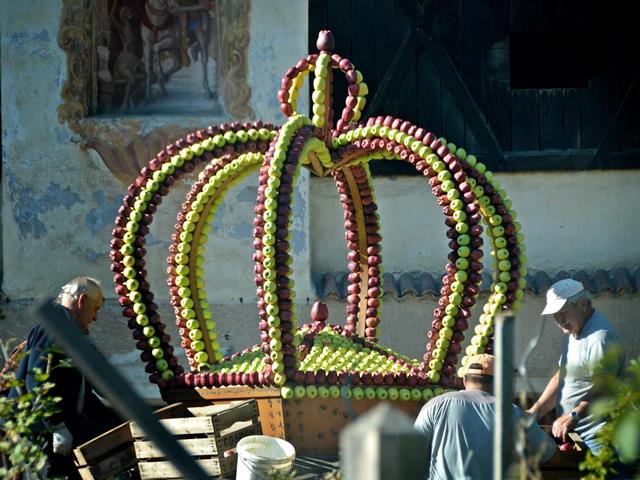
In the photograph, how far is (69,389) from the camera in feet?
22.1

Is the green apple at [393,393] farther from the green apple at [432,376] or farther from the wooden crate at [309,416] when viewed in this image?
the green apple at [432,376]

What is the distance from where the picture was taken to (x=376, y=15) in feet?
31.6

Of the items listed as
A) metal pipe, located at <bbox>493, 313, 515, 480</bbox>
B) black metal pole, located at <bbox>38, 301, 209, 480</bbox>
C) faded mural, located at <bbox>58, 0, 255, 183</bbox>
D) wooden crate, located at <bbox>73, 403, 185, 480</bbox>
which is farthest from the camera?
faded mural, located at <bbox>58, 0, 255, 183</bbox>

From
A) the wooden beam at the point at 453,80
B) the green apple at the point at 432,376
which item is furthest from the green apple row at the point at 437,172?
the wooden beam at the point at 453,80

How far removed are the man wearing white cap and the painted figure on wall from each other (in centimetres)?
345

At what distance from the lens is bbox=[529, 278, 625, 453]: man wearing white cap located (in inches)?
265

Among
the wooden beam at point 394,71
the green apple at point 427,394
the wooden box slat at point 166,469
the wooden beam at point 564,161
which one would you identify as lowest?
the wooden box slat at point 166,469

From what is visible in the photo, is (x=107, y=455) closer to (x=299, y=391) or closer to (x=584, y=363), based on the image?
(x=299, y=391)

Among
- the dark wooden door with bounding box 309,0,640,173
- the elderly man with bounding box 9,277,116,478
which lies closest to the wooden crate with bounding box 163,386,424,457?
the elderly man with bounding box 9,277,116,478

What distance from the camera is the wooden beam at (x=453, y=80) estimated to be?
379 inches

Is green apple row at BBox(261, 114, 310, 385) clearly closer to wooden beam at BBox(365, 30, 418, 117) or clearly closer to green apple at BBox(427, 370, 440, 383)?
green apple at BBox(427, 370, 440, 383)

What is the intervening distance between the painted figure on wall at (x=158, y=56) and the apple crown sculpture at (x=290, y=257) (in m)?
2.26

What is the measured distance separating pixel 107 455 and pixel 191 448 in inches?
15.9

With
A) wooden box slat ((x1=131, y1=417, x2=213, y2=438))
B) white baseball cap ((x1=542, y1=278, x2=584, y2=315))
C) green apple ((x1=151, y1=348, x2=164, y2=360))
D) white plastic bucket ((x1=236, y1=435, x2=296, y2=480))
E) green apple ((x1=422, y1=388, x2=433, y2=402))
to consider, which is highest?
white baseball cap ((x1=542, y1=278, x2=584, y2=315))
